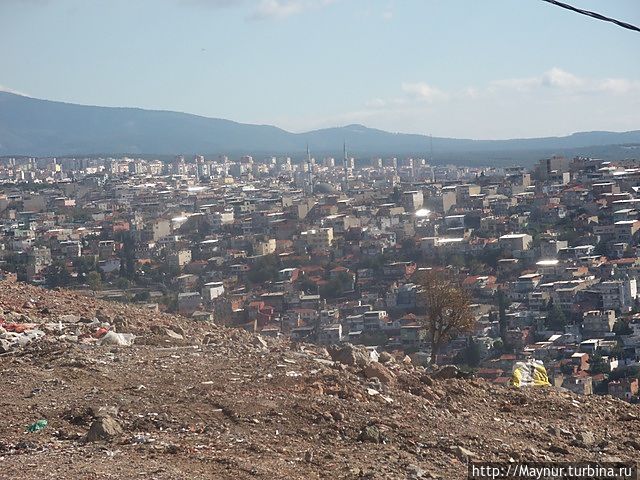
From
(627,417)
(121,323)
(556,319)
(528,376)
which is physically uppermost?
(121,323)

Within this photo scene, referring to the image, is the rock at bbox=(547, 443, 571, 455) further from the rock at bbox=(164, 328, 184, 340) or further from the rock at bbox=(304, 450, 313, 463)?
the rock at bbox=(164, 328, 184, 340)

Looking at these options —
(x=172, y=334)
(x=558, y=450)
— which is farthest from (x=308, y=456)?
(x=172, y=334)

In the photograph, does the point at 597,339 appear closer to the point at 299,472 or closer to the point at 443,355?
the point at 443,355

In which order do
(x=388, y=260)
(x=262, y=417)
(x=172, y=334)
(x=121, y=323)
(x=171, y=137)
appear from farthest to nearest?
(x=171, y=137) → (x=388, y=260) → (x=121, y=323) → (x=172, y=334) → (x=262, y=417)

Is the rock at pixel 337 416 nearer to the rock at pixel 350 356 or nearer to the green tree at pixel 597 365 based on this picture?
the rock at pixel 350 356

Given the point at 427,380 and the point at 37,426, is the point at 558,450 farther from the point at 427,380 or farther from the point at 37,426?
the point at 37,426

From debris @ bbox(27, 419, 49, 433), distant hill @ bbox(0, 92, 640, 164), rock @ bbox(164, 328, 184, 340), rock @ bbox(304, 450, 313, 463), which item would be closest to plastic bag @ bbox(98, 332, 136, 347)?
rock @ bbox(164, 328, 184, 340)

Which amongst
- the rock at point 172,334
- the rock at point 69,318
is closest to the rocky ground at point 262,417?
the rock at point 172,334
